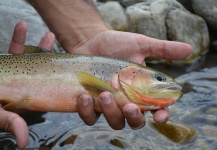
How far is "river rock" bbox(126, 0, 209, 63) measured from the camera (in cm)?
709

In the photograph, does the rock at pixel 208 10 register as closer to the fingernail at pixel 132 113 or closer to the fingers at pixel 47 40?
the fingers at pixel 47 40

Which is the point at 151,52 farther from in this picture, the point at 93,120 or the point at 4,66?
the point at 4,66

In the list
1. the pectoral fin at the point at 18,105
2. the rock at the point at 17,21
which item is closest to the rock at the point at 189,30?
the rock at the point at 17,21

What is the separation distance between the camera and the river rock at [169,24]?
709cm

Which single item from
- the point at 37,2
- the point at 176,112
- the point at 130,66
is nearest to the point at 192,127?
the point at 176,112

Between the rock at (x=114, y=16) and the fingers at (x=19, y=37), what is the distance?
12.7 feet

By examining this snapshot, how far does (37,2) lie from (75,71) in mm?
1329

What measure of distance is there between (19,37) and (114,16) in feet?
13.4

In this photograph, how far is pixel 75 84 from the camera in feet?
9.32

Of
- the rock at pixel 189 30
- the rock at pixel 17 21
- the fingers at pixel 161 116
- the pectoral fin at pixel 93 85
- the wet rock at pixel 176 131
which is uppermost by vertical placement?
the pectoral fin at pixel 93 85

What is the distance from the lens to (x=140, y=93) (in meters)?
2.78

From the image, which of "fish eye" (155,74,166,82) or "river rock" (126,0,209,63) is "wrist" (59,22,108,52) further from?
"river rock" (126,0,209,63)

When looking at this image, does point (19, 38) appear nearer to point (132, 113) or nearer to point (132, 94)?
point (132, 94)

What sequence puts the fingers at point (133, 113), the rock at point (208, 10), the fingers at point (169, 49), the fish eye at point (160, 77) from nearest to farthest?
the fingers at point (133, 113) → the fish eye at point (160, 77) → the fingers at point (169, 49) → the rock at point (208, 10)
